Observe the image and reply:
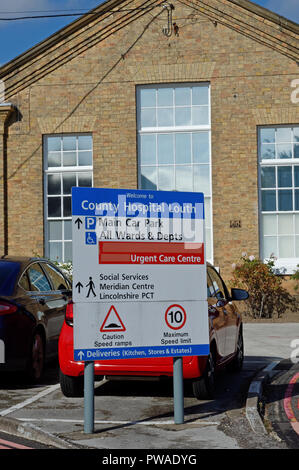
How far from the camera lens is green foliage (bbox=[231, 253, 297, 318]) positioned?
18.6 metres

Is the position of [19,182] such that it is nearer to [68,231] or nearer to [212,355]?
[68,231]

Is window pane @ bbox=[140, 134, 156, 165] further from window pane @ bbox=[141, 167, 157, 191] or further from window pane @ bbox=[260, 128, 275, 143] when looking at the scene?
window pane @ bbox=[260, 128, 275, 143]

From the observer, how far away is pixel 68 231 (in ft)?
65.8

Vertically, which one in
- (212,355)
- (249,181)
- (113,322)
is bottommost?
(212,355)

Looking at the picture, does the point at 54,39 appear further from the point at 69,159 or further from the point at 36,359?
the point at 36,359

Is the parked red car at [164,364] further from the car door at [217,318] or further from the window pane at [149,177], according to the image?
the window pane at [149,177]

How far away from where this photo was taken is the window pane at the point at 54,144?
20.0 m

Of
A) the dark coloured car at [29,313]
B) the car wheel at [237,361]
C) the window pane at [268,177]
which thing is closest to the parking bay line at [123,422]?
the dark coloured car at [29,313]

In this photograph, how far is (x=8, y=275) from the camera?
361 inches

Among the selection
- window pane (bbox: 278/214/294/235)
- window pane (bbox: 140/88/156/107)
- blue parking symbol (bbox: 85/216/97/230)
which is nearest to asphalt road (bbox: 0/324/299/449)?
blue parking symbol (bbox: 85/216/97/230)

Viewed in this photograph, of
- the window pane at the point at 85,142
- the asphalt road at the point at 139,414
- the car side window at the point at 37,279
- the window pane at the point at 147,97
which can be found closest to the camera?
the asphalt road at the point at 139,414

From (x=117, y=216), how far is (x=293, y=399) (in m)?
3.18

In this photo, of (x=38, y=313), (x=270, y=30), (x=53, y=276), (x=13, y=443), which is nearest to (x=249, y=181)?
(x=270, y=30)

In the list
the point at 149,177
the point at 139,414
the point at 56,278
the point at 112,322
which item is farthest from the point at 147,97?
the point at 112,322
